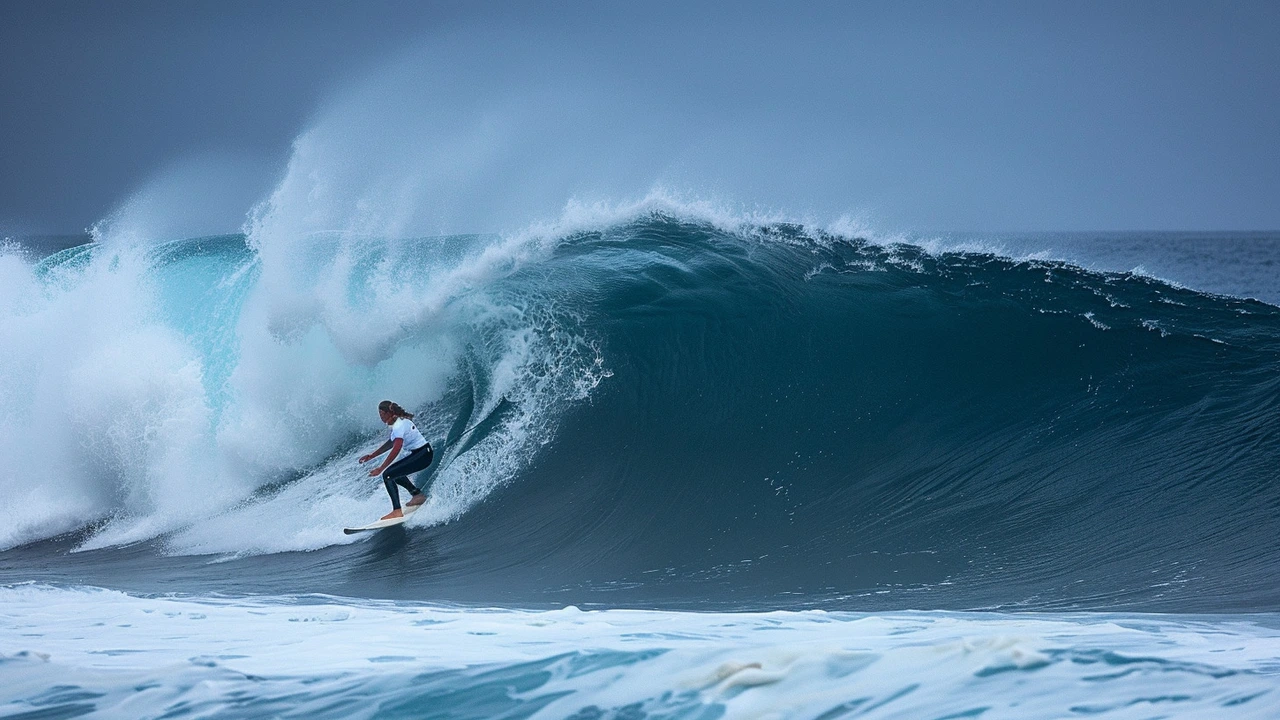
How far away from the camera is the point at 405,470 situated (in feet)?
21.1

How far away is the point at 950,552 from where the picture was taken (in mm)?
5008

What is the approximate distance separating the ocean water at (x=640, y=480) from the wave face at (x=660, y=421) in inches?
1.3

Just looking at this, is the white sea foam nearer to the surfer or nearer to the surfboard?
the surfboard

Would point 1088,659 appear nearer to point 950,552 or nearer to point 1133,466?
point 950,552

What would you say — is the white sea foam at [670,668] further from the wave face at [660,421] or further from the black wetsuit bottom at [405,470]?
the black wetsuit bottom at [405,470]

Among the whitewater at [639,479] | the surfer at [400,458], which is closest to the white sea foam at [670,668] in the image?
the whitewater at [639,479]

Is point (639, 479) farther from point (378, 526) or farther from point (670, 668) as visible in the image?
point (670, 668)

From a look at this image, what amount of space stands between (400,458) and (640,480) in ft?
5.60

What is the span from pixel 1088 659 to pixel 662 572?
2748mm

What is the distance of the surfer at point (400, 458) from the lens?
6.36m

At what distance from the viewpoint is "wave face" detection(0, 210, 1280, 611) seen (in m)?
5.10

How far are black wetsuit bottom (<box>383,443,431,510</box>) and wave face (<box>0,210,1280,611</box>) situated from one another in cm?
23

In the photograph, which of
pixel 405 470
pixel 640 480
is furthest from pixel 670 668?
pixel 405 470

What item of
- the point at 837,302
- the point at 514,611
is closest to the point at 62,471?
the point at 514,611
